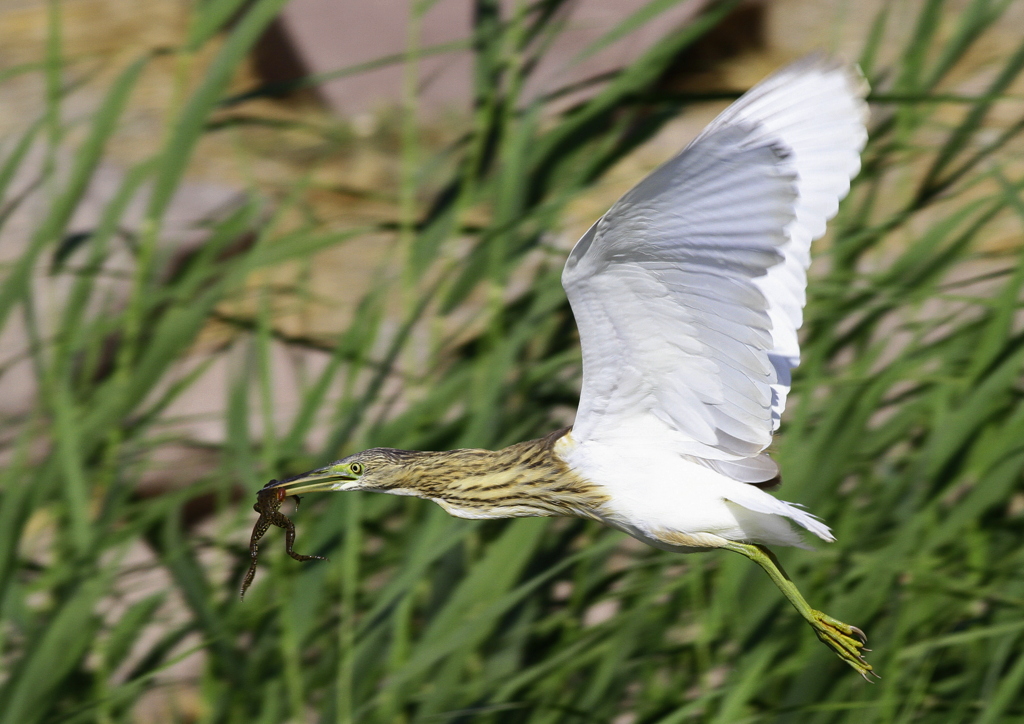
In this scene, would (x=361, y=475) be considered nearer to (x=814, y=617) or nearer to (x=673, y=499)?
(x=673, y=499)

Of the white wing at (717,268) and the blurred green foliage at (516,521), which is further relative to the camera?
the blurred green foliage at (516,521)

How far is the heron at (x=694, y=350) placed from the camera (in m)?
1.50

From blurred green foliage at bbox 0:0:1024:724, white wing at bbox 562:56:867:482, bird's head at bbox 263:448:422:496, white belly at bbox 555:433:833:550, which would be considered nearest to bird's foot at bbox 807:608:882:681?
white belly at bbox 555:433:833:550

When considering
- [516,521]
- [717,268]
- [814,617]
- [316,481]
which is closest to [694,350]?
[717,268]

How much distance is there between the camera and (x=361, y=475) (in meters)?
1.77

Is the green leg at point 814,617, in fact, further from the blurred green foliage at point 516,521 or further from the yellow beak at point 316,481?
the yellow beak at point 316,481

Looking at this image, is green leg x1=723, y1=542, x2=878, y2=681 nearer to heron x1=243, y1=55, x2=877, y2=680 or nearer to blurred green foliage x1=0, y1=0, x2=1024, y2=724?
heron x1=243, y1=55, x2=877, y2=680

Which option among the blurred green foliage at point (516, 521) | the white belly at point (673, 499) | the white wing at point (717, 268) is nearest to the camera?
the white wing at point (717, 268)

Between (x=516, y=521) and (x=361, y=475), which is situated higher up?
(x=361, y=475)

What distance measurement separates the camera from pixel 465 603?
231 centimetres

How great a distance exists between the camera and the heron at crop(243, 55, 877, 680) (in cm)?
150

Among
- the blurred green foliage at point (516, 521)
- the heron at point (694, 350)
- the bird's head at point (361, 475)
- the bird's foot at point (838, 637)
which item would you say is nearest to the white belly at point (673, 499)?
the heron at point (694, 350)

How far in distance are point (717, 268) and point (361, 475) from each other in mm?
586

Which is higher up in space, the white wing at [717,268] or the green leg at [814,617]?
the white wing at [717,268]
